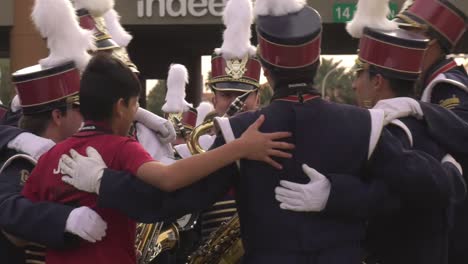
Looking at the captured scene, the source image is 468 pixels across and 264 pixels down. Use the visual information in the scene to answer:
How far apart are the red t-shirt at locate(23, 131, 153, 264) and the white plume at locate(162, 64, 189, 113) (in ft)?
21.2

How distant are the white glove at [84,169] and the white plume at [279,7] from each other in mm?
953

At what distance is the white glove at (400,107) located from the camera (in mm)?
4289

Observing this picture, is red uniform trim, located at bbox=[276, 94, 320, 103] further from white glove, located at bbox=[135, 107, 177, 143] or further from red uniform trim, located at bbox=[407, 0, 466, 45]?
red uniform trim, located at bbox=[407, 0, 466, 45]

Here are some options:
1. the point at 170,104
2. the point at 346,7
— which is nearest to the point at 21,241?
the point at 170,104

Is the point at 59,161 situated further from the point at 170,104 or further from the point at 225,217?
the point at 170,104

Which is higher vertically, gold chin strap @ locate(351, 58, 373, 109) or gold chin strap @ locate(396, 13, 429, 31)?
gold chin strap @ locate(396, 13, 429, 31)

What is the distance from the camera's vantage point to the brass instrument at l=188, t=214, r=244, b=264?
5.87 m

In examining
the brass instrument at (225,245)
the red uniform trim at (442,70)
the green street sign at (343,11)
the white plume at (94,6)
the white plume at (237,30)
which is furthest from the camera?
the green street sign at (343,11)

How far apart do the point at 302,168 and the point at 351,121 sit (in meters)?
0.29

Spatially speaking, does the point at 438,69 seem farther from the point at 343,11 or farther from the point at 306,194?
the point at 343,11

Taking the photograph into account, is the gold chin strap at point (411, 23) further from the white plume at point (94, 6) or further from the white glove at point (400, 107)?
the white plume at point (94, 6)

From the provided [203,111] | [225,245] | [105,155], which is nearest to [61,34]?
[105,155]

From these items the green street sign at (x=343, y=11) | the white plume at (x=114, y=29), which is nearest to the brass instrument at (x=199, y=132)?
the white plume at (x=114, y=29)

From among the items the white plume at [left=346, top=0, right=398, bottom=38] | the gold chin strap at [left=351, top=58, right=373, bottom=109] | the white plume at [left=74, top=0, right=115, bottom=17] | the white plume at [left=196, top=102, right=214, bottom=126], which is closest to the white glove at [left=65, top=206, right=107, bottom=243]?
the gold chin strap at [left=351, top=58, right=373, bottom=109]
